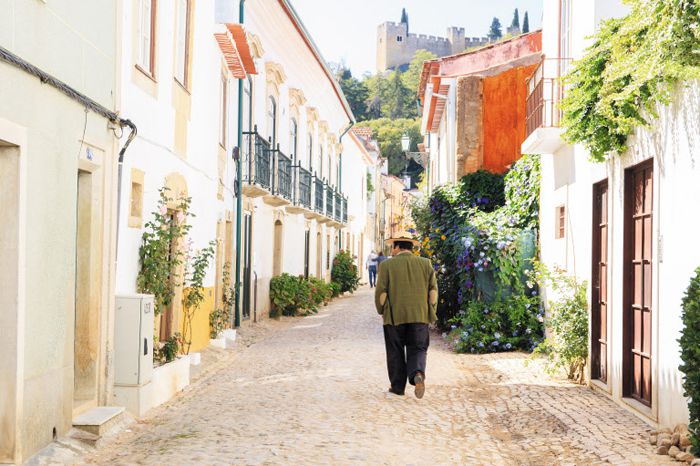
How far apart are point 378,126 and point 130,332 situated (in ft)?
264

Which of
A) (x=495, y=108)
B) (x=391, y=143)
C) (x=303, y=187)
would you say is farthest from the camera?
(x=391, y=143)

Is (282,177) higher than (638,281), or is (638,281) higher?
(282,177)

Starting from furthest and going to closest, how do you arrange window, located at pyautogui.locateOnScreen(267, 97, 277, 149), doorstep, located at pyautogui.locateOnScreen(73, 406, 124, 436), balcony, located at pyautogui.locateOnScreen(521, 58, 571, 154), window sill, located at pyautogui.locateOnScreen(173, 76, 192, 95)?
window, located at pyautogui.locateOnScreen(267, 97, 277, 149), balcony, located at pyautogui.locateOnScreen(521, 58, 571, 154), window sill, located at pyautogui.locateOnScreen(173, 76, 192, 95), doorstep, located at pyautogui.locateOnScreen(73, 406, 124, 436)

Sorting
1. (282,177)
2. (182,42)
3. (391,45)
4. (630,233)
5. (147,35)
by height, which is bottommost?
(630,233)

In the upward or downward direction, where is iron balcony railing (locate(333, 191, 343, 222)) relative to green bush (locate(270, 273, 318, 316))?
upward

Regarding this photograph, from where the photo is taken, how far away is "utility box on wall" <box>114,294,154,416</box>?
7641 millimetres

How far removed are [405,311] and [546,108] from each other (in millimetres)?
4278

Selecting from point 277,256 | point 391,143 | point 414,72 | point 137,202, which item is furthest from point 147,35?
point 414,72

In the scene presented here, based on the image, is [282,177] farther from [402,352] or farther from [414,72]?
[414,72]

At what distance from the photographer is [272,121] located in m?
20.1

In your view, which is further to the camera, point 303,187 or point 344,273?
point 344,273

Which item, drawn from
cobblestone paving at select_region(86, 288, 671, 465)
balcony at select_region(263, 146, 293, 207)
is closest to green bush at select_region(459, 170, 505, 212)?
balcony at select_region(263, 146, 293, 207)

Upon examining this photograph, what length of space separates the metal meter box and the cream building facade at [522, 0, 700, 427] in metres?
4.25

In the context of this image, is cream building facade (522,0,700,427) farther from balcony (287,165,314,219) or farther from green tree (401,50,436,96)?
green tree (401,50,436,96)
